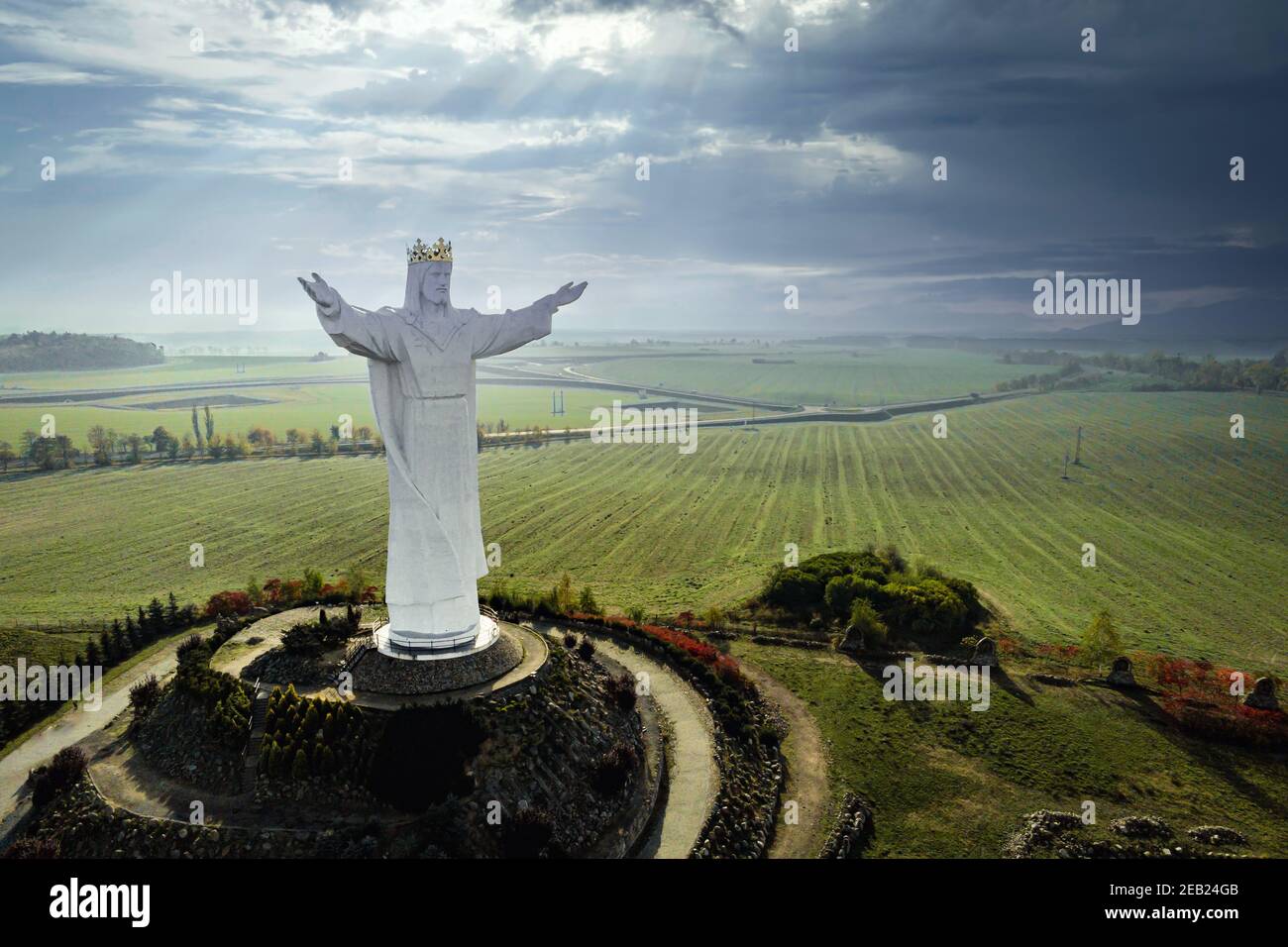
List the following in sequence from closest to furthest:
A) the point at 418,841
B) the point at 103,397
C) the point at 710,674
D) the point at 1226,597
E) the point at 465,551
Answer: the point at 418,841 → the point at 465,551 → the point at 710,674 → the point at 1226,597 → the point at 103,397

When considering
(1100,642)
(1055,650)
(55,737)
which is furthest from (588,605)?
(1100,642)

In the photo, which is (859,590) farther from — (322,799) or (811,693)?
(322,799)

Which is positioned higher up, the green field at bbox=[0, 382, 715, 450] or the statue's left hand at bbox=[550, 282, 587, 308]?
the statue's left hand at bbox=[550, 282, 587, 308]

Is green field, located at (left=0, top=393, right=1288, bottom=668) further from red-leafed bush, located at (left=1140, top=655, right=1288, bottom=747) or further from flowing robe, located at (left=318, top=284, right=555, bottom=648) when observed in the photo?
flowing robe, located at (left=318, top=284, right=555, bottom=648)

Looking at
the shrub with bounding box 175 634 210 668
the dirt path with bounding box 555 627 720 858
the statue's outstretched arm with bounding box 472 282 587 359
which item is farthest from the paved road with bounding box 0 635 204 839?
the statue's outstretched arm with bounding box 472 282 587 359

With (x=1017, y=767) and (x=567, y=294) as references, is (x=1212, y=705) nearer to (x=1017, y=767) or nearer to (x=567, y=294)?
(x=1017, y=767)

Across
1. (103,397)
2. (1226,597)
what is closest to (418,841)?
(1226,597)
